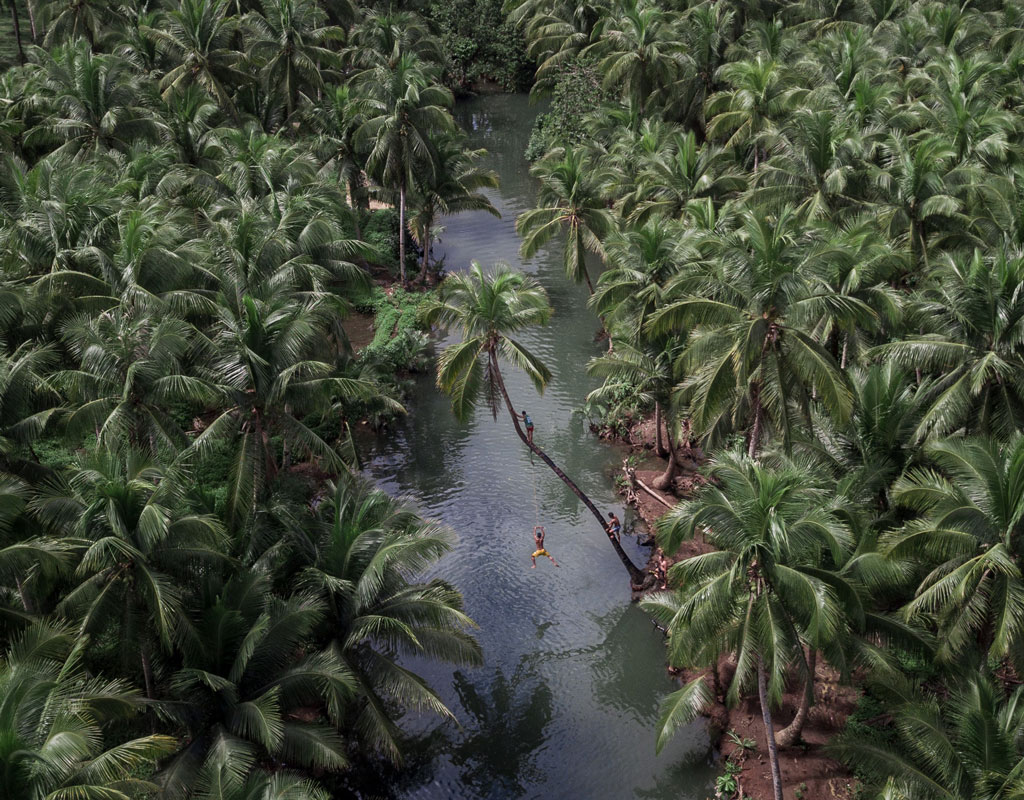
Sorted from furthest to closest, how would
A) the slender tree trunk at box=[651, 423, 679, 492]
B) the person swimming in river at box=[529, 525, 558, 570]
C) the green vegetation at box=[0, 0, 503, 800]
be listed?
1. the slender tree trunk at box=[651, 423, 679, 492]
2. the person swimming in river at box=[529, 525, 558, 570]
3. the green vegetation at box=[0, 0, 503, 800]

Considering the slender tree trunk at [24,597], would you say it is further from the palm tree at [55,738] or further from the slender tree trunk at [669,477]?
the slender tree trunk at [669,477]

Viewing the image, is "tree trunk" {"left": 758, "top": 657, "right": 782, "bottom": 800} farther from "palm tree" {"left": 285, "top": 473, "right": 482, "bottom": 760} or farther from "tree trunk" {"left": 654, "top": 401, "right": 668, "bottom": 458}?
"tree trunk" {"left": 654, "top": 401, "right": 668, "bottom": 458}

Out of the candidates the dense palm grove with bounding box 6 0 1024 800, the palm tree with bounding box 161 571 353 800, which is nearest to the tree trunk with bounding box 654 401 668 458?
the dense palm grove with bounding box 6 0 1024 800

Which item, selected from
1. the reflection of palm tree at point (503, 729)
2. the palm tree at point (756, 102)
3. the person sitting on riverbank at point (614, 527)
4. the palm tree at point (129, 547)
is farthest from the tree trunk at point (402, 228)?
the palm tree at point (129, 547)

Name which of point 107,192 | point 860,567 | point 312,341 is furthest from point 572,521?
point 107,192

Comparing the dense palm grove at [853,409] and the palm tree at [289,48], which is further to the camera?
the palm tree at [289,48]

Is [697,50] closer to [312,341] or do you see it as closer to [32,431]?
[312,341]

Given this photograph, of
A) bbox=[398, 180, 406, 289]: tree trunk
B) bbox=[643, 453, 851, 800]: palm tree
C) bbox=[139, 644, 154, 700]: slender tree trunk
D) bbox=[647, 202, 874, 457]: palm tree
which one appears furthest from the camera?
bbox=[398, 180, 406, 289]: tree trunk
